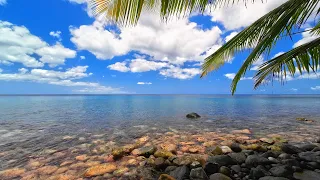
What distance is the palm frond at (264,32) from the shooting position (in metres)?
3.04

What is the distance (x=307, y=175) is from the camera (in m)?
4.23

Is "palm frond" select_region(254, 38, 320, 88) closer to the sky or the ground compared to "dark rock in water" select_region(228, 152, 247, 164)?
closer to the sky

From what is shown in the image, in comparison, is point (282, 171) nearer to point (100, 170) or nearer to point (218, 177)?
point (218, 177)

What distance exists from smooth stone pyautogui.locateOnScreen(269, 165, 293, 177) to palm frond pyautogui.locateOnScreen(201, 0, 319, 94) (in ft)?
7.11

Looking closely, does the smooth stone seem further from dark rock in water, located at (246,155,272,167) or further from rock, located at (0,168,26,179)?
rock, located at (0,168,26,179)

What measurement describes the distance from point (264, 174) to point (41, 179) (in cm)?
579

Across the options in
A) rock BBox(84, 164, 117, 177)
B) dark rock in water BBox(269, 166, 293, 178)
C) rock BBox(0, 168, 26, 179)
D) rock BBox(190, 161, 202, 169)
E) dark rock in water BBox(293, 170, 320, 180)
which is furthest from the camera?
rock BBox(0, 168, 26, 179)

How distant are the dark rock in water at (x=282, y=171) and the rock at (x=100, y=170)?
4.26m

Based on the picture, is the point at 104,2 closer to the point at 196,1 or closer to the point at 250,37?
the point at 196,1

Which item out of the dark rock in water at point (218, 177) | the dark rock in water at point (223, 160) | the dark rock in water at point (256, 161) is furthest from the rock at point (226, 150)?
the dark rock in water at point (218, 177)

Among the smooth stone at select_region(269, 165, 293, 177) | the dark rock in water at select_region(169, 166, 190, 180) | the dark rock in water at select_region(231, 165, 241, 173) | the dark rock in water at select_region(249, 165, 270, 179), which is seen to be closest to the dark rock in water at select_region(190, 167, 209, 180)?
the dark rock in water at select_region(169, 166, 190, 180)

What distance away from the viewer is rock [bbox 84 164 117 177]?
523 centimetres

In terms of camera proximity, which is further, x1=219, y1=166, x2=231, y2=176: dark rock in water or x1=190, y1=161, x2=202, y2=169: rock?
x1=190, y1=161, x2=202, y2=169: rock

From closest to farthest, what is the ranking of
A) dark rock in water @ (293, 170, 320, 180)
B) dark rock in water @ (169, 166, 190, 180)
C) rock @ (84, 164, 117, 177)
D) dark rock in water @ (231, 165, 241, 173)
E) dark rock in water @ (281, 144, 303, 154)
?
dark rock in water @ (293, 170, 320, 180) < dark rock in water @ (169, 166, 190, 180) < dark rock in water @ (231, 165, 241, 173) < rock @ (84, 164, 117, 177) < dark rock in water @ (281, 144, 303, 154)
